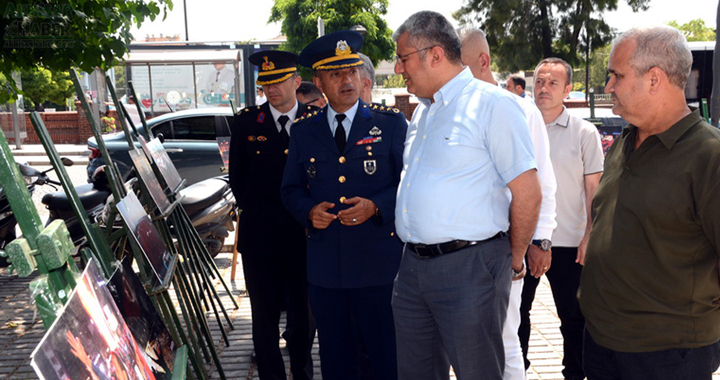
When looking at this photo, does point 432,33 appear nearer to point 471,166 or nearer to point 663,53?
point 471,166

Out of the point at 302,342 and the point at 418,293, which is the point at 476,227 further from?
the point at 302,342

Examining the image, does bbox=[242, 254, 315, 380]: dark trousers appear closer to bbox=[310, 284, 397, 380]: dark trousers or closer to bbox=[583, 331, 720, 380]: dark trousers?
bbox=[310, 284, 397, 380]: dark trousers

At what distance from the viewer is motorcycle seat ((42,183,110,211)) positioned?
6285 mm

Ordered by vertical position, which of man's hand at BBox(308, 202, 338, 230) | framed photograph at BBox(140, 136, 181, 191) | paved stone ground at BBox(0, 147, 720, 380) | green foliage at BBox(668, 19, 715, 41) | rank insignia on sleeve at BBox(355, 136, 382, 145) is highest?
green foliage at BBox(668, 19, 715, 41)

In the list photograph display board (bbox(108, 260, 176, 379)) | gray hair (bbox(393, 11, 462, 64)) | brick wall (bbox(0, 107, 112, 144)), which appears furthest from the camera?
brick wall (bbox(0, 107, 112, 144))

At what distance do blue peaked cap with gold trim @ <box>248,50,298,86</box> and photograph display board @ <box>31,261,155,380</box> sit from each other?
206 centimetres

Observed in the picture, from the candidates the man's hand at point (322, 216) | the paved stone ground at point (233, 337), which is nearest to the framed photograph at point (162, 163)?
the paved stone ground at point (233, 337)

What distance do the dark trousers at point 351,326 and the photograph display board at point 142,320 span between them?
34.1 inches

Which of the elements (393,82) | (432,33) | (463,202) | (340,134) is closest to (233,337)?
(340,134)

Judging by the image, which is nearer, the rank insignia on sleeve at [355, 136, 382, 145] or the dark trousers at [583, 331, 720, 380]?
Result: the dark trousers at [583, 331, 720, 380]

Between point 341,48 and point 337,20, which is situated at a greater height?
point 337,20

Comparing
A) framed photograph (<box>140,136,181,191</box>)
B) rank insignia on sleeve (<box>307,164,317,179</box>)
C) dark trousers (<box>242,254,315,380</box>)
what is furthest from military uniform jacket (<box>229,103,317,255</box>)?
framed photograph (<box>140,136,181,191</box>)

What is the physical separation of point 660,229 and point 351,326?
169 cm

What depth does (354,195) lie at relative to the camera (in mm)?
3273
